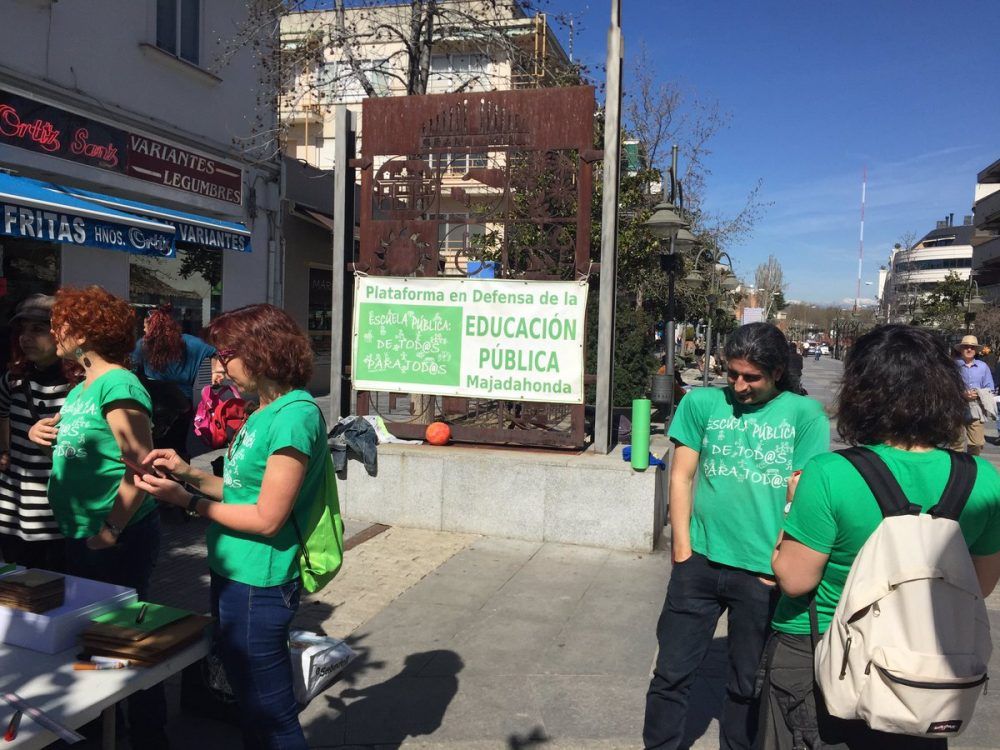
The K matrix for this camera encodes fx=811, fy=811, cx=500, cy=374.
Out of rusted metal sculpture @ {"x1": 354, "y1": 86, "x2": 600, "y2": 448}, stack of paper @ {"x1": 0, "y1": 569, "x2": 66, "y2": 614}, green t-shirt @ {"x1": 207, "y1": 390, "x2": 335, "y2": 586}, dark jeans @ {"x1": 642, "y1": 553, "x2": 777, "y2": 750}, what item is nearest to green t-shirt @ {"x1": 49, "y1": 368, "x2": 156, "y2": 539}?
stack of paper @ {"x1": 0, "y1": 569, "x2": 66, "y2": 614}

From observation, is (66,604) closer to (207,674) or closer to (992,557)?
(207,674)

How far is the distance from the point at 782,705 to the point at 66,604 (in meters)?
2.07

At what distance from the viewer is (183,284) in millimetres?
12242

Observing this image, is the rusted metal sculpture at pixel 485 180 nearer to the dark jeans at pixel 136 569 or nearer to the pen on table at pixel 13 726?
the dark jeans at pixel 136 569

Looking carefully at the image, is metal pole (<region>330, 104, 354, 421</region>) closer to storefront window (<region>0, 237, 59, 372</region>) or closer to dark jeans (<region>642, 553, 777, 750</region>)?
storefront window (<region>0, 237, 59, 372</region>)

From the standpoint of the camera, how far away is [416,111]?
21.8ft

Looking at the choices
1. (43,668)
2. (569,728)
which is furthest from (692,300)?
(43,668)

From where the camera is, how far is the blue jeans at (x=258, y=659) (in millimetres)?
2328

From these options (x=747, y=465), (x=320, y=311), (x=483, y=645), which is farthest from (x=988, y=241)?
(x=747, y=465)

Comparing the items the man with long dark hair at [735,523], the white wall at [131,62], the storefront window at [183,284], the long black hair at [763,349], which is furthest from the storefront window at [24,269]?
the long black hair at [763,349]

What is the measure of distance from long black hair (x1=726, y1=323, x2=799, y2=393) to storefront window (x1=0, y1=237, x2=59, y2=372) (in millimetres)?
8521

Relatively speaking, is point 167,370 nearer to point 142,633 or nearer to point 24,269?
point 142,633

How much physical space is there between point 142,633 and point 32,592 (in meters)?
0.38

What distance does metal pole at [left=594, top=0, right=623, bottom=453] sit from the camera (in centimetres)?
617
